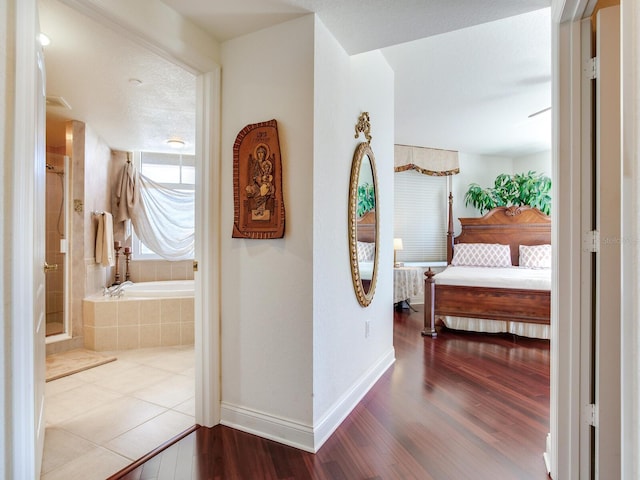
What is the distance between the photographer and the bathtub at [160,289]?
395 centimetres

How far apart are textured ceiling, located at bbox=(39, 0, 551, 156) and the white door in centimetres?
65

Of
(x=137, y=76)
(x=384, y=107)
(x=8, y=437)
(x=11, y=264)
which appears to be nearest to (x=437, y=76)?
(x=384, y=107)

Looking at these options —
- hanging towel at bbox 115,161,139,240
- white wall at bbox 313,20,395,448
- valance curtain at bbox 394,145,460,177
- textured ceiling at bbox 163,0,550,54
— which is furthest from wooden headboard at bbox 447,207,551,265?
hanging towel at bbox 115,161,139,240

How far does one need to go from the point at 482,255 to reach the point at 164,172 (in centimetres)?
491

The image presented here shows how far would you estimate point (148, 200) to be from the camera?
5.00 metres

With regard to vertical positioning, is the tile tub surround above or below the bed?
below

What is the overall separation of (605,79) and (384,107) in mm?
1821

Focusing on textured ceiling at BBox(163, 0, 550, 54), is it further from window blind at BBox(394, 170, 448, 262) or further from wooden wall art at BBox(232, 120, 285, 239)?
window blind at BBox(394, 170, 448, 262)

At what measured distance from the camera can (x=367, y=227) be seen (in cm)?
274

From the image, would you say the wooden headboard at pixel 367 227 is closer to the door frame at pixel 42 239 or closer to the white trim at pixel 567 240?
the door frame at pixel 42 239

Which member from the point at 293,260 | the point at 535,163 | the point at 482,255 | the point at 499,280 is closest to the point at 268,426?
the point at 293,260

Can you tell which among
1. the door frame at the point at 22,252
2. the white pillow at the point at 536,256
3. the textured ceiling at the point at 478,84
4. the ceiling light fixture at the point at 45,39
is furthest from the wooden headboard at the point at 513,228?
the door frame at the point at 22,252

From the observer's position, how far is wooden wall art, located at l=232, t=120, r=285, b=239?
1.96 meters

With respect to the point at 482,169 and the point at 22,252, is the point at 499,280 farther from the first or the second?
the point at 22,252
